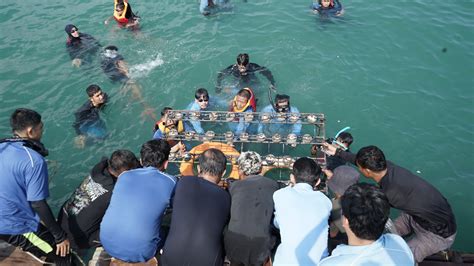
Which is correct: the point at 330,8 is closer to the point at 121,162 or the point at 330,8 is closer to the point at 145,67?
the point at 145,67

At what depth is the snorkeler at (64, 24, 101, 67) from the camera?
1082 cm

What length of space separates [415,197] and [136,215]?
3543 millimetres

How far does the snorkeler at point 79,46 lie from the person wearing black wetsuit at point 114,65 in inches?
29.0

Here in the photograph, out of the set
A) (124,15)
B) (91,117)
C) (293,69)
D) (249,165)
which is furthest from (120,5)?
(249,165)

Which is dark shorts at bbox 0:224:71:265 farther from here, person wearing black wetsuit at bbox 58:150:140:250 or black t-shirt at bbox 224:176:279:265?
black t-shirt at bbox 224:176:279:265

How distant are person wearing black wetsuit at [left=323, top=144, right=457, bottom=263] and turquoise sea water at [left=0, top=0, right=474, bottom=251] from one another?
228 centimetres

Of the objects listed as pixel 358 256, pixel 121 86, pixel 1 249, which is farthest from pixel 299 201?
pixel 121 86

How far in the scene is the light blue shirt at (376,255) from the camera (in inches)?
130

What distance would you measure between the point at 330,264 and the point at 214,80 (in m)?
7.52

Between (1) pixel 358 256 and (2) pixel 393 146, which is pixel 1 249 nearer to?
(1) pixel 358 256

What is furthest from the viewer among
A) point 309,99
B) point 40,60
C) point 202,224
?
point 40,60

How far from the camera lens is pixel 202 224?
3.97 m

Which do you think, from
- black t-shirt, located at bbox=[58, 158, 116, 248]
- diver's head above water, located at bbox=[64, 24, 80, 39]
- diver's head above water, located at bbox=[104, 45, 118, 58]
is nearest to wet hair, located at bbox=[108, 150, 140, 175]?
black t-shirt, located at bbox=[58, 158, 116, 248]

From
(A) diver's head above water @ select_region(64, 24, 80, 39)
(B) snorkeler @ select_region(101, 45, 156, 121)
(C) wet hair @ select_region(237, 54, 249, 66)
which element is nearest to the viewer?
(C) wet hair @ select_region(237, 54, 249, 66)
